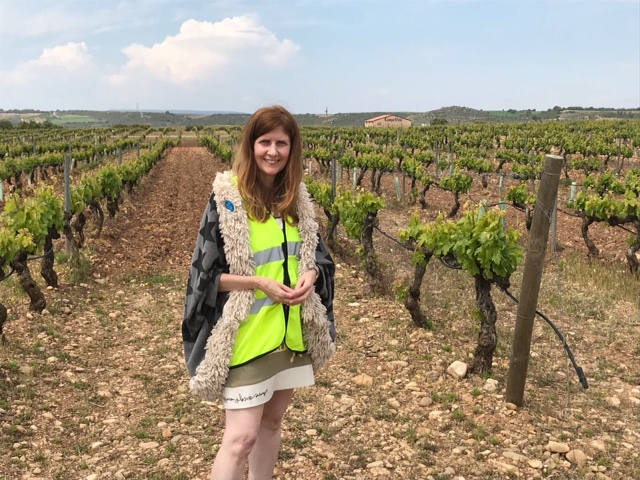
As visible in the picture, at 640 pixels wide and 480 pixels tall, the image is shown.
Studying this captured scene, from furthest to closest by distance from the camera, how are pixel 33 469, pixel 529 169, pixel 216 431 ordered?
pixel 529 169
pixel 216 431
pixel 33 469

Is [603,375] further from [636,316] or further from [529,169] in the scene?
[529,169]

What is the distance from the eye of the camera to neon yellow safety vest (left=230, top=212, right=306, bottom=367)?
7.18 ft

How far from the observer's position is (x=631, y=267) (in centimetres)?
802

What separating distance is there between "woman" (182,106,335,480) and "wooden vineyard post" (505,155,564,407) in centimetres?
220

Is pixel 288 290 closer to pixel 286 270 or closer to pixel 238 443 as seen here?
pixel 286 270

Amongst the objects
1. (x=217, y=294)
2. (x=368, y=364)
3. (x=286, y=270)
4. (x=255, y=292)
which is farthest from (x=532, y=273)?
(x=217, y=294)

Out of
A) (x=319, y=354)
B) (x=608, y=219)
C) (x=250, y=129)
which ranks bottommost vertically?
(x=608, y=219)

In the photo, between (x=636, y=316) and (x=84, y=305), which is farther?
(x=84, y=305)

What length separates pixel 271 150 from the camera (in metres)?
2.24

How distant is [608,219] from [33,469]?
872cm

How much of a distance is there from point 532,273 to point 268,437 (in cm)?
251

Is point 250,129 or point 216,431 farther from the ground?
point 250,129

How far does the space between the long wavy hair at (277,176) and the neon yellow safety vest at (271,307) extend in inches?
2.4

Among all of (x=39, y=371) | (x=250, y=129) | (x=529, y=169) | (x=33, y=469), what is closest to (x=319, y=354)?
(x=250, y=129)
